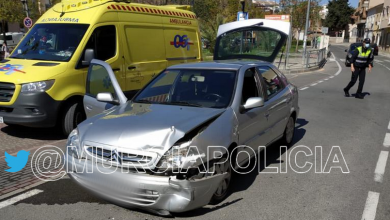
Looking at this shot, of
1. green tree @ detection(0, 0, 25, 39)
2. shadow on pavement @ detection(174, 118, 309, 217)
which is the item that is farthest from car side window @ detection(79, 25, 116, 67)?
green tree @ detection(0, 0, 25, 39)

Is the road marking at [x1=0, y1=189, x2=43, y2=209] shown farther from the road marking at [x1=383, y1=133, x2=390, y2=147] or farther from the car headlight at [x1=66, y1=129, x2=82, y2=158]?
the road marking at [x1=383, y1=133, x2=390, y2=147]

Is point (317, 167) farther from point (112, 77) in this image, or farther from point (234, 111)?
point (112, 77)

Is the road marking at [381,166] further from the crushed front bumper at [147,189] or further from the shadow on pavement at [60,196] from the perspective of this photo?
the shadow on pavement at [60,196]

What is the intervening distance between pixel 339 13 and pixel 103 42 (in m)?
96.9

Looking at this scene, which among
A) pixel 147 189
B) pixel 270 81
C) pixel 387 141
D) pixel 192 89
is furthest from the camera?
pixel 387 141

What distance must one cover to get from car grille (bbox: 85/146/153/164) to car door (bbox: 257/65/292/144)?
7.19 ft

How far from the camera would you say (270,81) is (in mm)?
5242

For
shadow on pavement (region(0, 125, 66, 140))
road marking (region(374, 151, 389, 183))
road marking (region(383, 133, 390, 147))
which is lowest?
shadow on pavement (region(0, 125, 66, 140))

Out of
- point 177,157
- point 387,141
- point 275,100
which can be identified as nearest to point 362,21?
point 387,141

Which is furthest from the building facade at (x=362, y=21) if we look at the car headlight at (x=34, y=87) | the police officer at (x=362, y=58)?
the car headlight at (x=34, y=87)

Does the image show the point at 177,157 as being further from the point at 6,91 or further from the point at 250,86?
the point at 6,91

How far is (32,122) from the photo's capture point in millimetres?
5832

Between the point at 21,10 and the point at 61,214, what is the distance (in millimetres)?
35123

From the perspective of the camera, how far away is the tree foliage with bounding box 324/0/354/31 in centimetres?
9069
